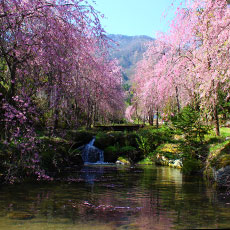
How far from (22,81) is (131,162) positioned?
40.3ft

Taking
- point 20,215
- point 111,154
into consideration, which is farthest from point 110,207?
point 111,154

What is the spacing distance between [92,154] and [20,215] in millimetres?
14207

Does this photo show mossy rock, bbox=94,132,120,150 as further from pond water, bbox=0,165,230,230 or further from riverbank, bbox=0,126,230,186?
pond water, bbox=0,165,230,230

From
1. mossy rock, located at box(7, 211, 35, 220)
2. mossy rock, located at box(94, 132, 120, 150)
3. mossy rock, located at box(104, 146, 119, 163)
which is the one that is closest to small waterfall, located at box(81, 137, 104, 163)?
mossy rock, located at box(104, 146, 119, 163)

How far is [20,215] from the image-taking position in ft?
16.6

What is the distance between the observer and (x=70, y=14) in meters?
6.82

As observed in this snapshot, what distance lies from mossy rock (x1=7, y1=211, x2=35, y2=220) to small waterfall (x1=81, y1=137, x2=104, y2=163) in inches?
540

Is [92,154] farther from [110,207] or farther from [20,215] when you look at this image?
[20,215]

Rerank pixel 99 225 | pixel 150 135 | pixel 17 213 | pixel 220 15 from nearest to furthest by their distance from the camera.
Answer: pixel 99 225 → pixel 17 213 → pixel 220 15 → pixel 150 135

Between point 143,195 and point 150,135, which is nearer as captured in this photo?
point 143,195

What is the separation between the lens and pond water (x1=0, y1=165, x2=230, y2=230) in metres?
4.61

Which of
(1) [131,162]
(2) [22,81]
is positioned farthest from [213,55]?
(1) [131,162]

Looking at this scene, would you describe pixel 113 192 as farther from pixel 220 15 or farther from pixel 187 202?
pixel 220 15

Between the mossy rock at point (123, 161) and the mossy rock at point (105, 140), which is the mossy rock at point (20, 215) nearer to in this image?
the mossy rock at point (123, 161)
